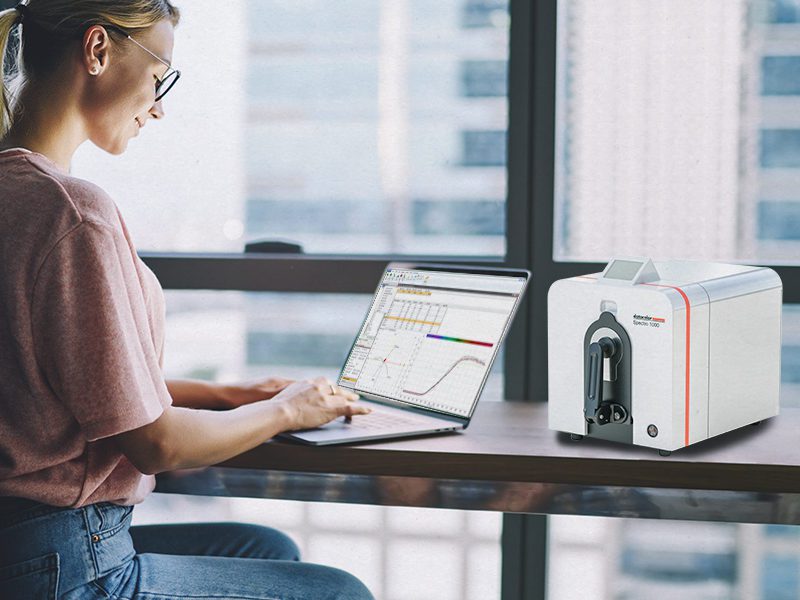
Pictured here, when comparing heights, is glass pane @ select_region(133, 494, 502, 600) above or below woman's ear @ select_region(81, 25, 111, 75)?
below

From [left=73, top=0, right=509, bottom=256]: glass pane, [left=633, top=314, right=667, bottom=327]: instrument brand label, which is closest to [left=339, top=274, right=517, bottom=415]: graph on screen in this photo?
[left=633, top=314, right=667, bottom=327]: instrument brand label

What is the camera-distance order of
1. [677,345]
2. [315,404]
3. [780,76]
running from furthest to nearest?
[780,76] < [315,404] < [677,345]

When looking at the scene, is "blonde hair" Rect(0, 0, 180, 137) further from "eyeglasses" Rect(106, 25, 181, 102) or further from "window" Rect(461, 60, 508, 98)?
"window" Rect(461, 60, 508, 98)

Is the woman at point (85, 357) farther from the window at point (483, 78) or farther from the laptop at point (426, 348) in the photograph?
the window at point (483, 78)

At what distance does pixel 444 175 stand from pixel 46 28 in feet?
3.41

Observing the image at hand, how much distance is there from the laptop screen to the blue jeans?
0.39m

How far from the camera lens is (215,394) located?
170cm

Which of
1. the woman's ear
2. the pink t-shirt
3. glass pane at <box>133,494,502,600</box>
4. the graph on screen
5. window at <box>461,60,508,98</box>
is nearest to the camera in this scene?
the pink t-shirt

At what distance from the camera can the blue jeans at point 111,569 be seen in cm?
120

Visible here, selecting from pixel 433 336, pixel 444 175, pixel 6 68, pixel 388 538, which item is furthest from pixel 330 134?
pixel 388 538

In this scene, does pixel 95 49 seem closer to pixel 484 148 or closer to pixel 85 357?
pixel 85 357

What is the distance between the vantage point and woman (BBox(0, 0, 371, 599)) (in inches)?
45.3

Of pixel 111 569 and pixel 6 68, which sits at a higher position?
pixel 6 68

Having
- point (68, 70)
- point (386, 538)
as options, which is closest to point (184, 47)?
point (68, 70)
